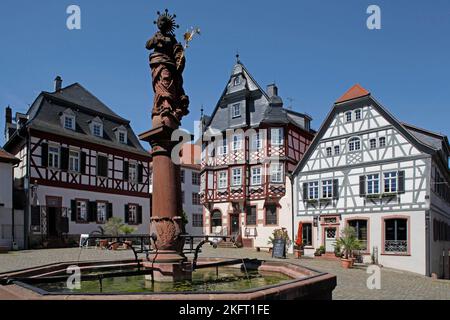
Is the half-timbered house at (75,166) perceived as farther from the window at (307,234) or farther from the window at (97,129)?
the window at (307,234)

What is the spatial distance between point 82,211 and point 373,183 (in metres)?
20.3

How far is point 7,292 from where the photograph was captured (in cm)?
524

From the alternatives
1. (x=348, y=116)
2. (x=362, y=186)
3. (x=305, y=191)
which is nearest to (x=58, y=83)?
(x=305, y=191)

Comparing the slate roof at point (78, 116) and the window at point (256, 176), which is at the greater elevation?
the slate roof at point (78, 116)

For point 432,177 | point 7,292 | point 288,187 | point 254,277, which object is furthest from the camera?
point 288,187

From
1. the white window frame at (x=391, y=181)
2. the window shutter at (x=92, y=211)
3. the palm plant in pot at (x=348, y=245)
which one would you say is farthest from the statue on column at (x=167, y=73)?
the window shutter at (x=92, y=211)

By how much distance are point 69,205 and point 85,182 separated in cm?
222

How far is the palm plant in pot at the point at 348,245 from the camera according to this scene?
850 inches

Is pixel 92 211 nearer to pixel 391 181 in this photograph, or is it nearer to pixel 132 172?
pixel 132 172

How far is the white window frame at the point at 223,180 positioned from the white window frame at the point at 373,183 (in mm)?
13392

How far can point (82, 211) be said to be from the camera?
30.3 m

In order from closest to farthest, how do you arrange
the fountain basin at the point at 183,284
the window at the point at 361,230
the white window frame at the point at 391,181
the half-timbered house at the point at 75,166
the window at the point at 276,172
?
the fountain basin at the point at 183,284 → the white window frame at the point at 391,181 → the window at the point at 361,230 → the half-timbered house at the point at 75,166 → the window at the point at 276,172
